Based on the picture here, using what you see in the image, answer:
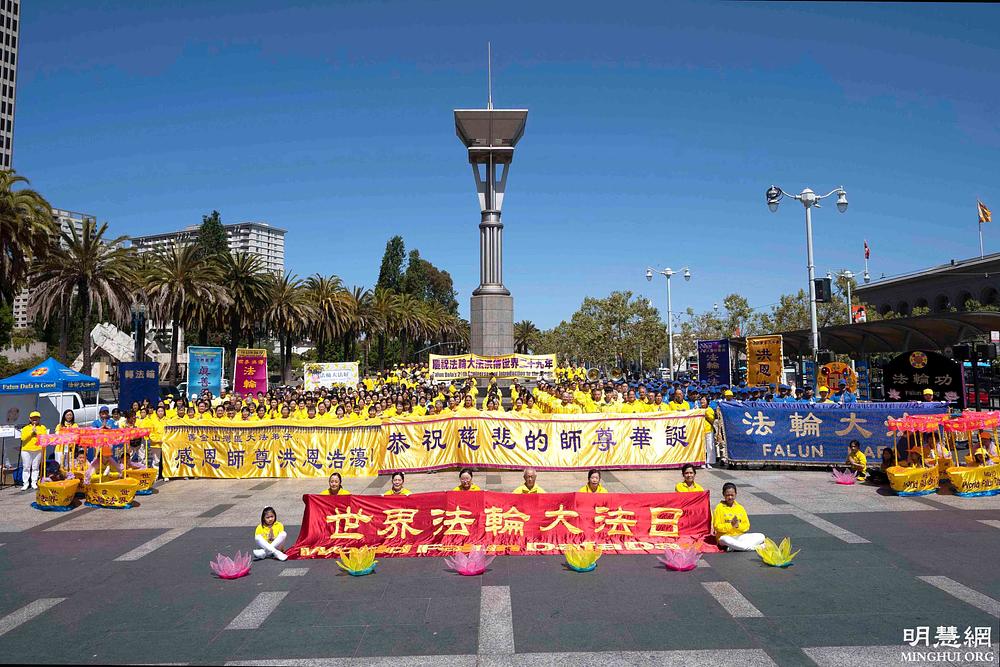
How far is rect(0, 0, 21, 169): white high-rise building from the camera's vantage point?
10169 centimetres

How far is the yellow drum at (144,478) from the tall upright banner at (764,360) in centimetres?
2212

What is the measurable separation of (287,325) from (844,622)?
44.8 meters

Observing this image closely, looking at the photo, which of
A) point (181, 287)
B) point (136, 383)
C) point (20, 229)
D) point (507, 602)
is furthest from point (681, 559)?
point (181, 287)

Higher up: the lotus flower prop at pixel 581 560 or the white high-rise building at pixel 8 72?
the white high-rise building at pixel 8 72

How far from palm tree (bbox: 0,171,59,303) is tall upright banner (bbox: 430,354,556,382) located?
17754mm

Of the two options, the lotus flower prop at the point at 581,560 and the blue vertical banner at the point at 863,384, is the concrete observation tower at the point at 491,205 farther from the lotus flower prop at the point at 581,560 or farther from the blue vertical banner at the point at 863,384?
the lotus flower prop at the point at 581,560

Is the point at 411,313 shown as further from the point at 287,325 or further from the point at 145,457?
the point at 145,457

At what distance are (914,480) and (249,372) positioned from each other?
26584 millimetres

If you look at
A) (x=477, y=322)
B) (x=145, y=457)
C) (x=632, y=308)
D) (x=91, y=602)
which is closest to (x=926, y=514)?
(x=91, y=602)

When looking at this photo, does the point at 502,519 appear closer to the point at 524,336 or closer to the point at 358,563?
the point at 358,563

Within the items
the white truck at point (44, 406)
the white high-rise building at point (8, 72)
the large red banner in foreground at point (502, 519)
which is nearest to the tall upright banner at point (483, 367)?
the white truck at point (44, 406)

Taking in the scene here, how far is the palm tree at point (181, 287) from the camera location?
3716 cm

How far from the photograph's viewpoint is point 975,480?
12.1 meters

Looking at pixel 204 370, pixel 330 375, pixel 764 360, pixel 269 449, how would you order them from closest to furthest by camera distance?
pixel 269 449 < pixel 764 360 < pixel 204 370 < pixel 330 375
